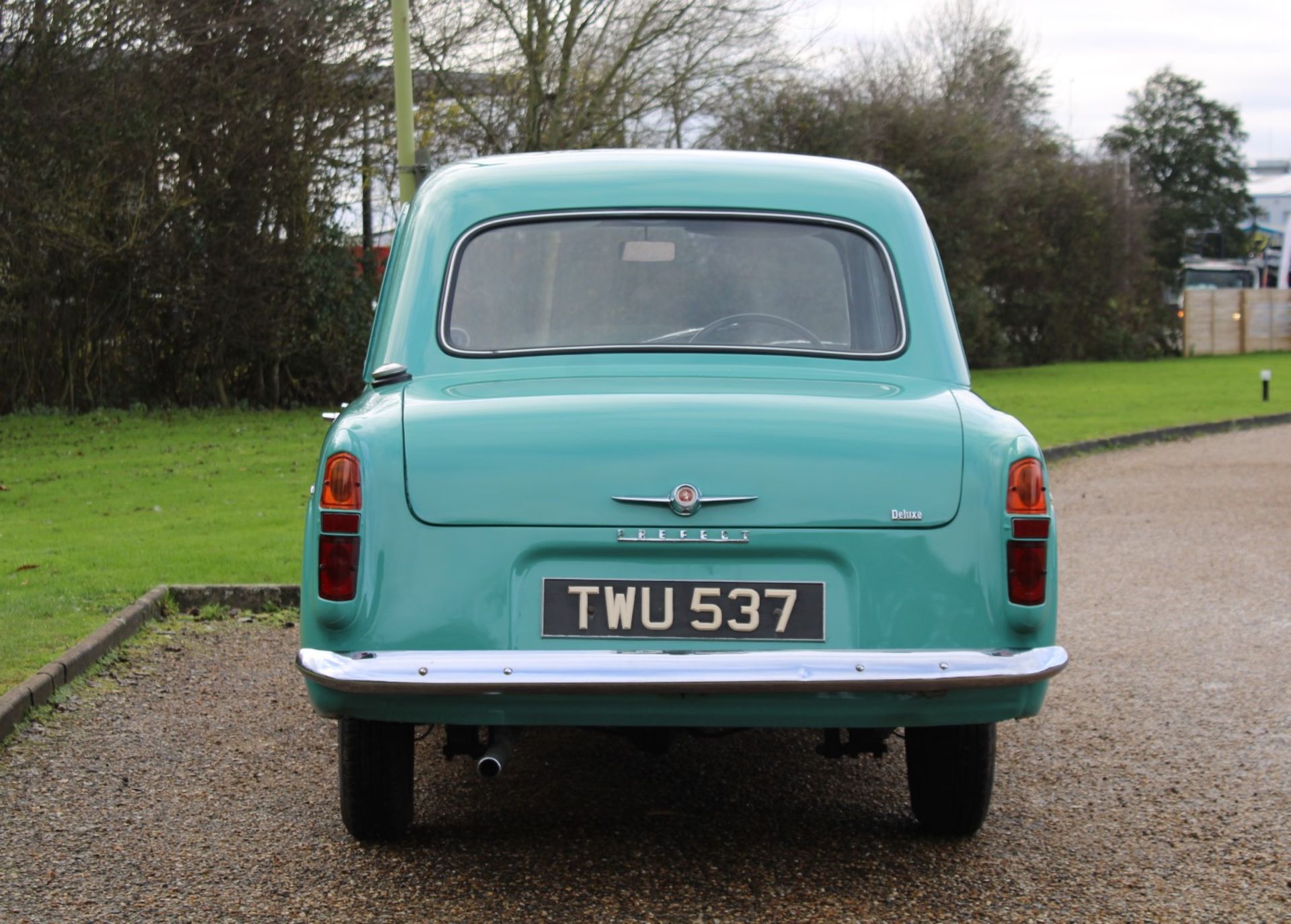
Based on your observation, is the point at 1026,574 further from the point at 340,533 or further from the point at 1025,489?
the point at 340,533

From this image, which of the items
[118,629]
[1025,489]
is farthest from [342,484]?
[118,629]

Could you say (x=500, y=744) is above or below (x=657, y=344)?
below

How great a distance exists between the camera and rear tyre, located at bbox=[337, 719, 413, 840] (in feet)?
13.8

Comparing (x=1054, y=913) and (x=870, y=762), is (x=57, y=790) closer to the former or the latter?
(x=870, y=762)

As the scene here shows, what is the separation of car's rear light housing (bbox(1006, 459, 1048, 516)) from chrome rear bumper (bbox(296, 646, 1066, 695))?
15.5 inches

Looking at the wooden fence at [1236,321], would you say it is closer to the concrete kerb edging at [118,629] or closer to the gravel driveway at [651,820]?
the gravel driveway at [651,820]

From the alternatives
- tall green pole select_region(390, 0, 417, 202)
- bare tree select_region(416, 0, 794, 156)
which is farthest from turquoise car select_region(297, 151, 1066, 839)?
bare tree select_region(416, 0, 794, 156)

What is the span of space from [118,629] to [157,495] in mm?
5652

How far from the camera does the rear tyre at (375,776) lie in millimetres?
4219

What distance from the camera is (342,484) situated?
3.93m

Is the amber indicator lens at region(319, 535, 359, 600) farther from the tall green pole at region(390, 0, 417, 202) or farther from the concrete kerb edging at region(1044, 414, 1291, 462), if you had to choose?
the concrete kerb edging at region(1044, 414, 1291, 462)

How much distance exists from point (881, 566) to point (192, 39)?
671 inches

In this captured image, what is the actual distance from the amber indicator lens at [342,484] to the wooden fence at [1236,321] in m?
42.7

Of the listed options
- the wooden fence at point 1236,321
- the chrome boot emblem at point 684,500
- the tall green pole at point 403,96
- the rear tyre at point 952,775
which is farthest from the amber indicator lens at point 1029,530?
the wooden fence at point 1236,321
